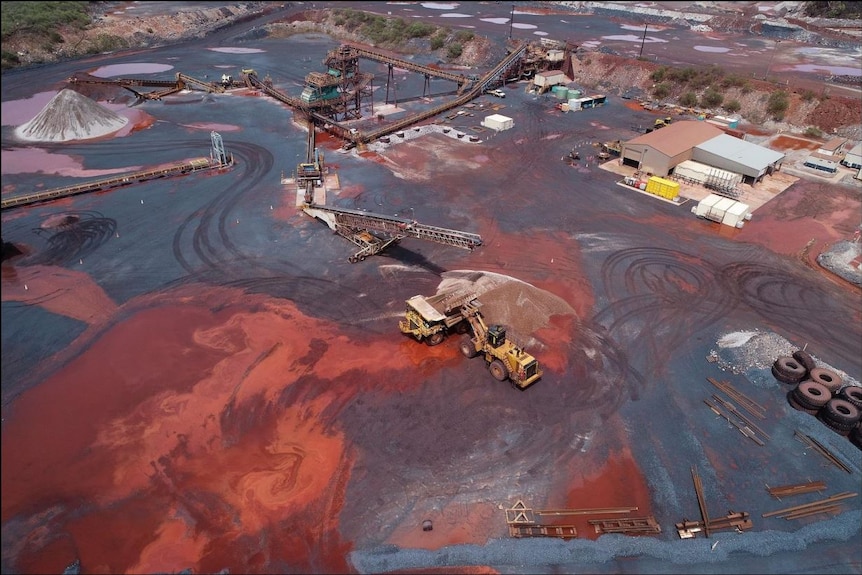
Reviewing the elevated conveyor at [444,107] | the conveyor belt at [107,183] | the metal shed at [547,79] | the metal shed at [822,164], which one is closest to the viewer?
the conveyor belt at [107,183]

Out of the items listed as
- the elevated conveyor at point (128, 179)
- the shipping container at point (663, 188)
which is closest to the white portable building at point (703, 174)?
the shipping container at point (663, 188)

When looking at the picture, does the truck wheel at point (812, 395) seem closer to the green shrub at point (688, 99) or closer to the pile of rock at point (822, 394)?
the pile of rock at point (822, 394)

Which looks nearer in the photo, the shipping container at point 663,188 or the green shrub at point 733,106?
the shipping container at point 663,188

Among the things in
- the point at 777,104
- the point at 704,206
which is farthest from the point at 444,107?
the point at 777,104

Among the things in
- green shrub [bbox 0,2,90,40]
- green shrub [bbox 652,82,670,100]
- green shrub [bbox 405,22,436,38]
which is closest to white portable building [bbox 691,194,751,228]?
green shrub [bbox 652,82,670,100]

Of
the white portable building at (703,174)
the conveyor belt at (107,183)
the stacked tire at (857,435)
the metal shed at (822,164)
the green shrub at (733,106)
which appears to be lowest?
the stacked tire at (857,435)

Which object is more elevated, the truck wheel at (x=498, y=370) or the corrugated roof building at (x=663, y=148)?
the corrugated roof building at (x=663, y=148)
